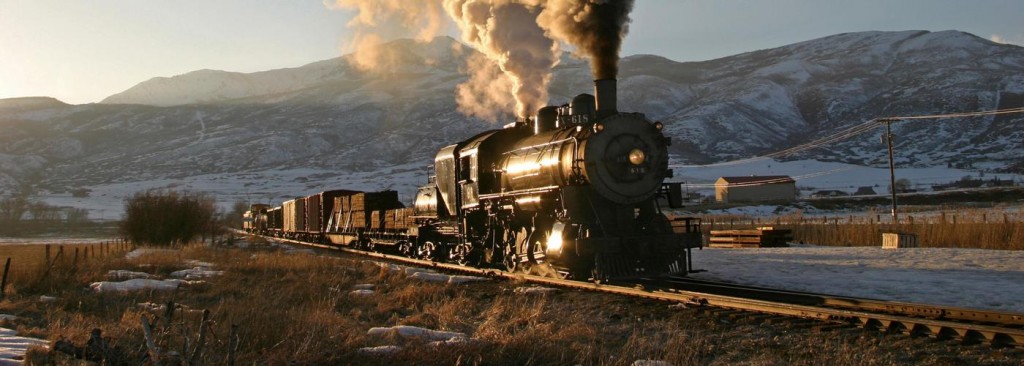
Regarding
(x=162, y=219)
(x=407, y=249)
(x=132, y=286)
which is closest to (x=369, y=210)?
(x=407, y=249)

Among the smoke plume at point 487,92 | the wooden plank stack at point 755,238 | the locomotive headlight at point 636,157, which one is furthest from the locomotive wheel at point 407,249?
the wooden plank stack at point 755,238

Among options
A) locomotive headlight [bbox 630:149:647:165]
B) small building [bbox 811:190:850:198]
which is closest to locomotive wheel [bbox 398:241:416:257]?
locomotive headlight [bbox 630:149:647:165]

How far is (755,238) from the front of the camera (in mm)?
30203

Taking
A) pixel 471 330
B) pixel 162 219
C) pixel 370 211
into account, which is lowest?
pixel 471 330

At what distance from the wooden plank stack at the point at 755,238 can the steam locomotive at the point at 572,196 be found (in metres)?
13.9

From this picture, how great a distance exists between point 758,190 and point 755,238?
2833 inches

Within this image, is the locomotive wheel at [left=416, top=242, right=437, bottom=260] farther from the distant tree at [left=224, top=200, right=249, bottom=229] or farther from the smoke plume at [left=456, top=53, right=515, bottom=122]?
the distant tree at [left=224, top=200, right=249, bottom=229]

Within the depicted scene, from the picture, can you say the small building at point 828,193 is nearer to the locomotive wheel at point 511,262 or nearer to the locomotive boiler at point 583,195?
the locomotive boiler at point 583,195

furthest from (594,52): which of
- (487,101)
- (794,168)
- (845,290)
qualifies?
(794,168)

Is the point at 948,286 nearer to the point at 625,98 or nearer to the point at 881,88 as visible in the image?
the point at 625,98

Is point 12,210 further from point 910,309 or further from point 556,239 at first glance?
point 910,309

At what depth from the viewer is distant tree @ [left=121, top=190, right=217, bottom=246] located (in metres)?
41.5

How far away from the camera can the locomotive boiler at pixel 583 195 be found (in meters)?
15.2

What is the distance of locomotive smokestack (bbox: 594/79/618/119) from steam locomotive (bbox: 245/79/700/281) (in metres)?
0.02
